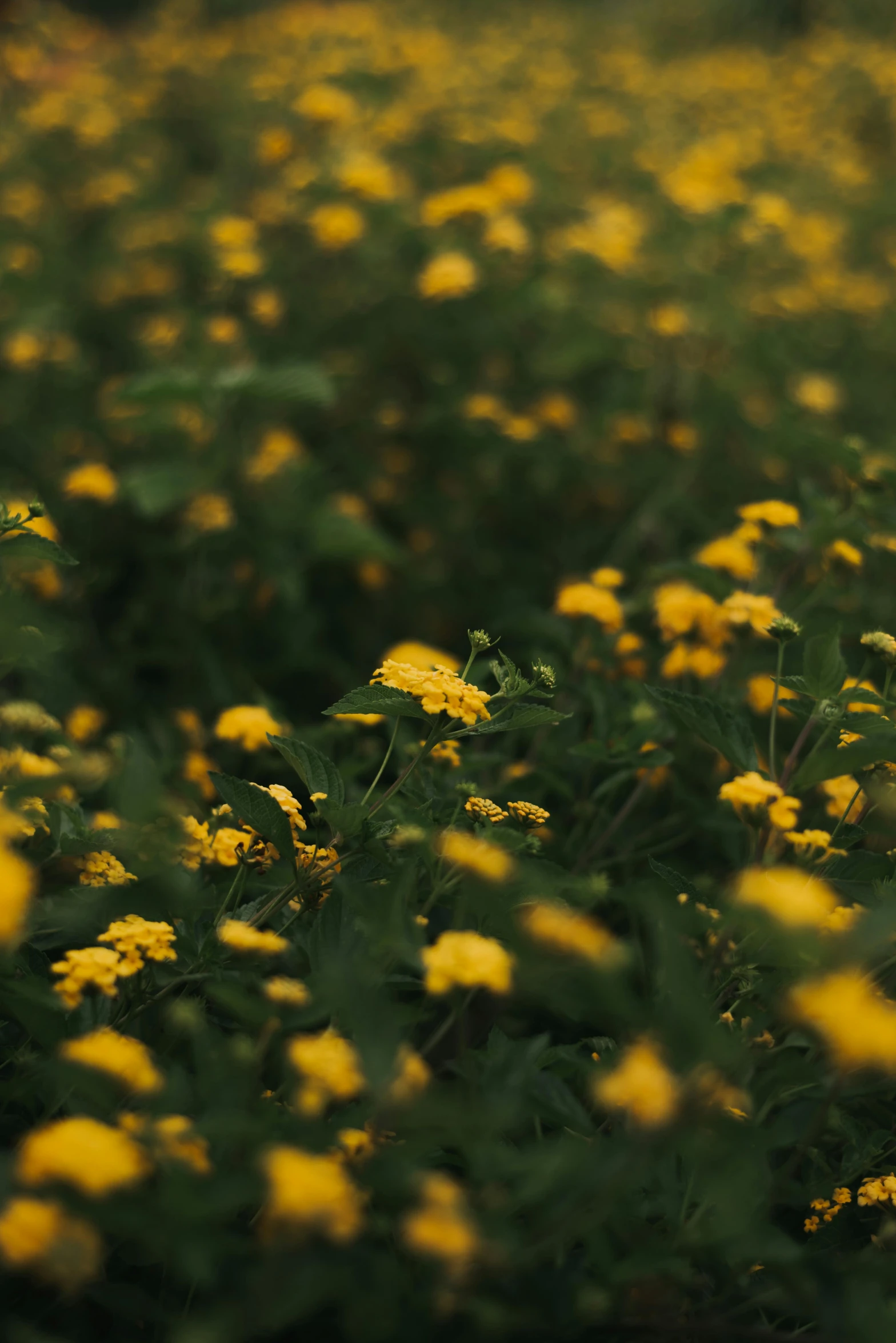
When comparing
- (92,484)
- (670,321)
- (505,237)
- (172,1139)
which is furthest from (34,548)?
(670,321)

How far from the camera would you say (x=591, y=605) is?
5.88 ft

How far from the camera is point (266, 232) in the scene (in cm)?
353

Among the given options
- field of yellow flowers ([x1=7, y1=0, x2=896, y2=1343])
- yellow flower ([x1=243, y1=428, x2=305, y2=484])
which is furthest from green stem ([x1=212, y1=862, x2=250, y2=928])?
yellow flower ([x1=243, y1=428, x2=305, y2=484])

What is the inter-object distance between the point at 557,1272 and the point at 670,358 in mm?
2833

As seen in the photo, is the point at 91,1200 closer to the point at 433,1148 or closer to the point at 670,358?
the point at 433,1148

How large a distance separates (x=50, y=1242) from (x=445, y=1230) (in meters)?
0.29

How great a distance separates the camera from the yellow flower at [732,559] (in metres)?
1.87

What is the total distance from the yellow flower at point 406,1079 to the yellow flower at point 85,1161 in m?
0.20

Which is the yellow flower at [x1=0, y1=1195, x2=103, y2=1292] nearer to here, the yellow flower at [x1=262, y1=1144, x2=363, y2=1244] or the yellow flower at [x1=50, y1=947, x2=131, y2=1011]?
the yellow flower at [x1=262, y1=1144, x2=363, y2=1244]

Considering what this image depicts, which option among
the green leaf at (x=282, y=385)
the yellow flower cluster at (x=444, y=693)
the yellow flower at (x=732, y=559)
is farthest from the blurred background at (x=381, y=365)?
the yellow flower cluster at (x=444, y=693)

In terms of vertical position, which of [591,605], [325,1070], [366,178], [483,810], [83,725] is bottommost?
[83,725]

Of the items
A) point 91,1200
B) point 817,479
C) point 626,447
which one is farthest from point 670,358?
point 91,1200

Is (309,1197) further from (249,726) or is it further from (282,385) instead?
(282,385)

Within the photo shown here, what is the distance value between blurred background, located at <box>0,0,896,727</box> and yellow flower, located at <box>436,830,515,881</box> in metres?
0.60
